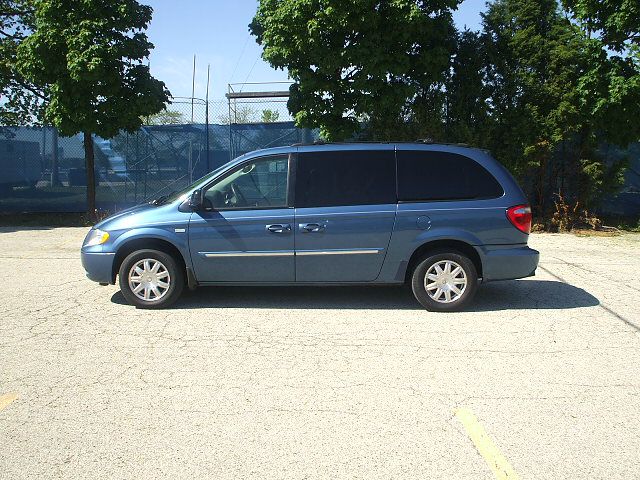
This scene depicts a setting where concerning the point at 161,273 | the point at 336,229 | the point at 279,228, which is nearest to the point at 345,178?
the point at 336,229

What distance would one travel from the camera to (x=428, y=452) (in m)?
3.37

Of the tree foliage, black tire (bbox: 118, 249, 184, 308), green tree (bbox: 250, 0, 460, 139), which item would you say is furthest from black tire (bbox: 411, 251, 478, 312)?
the tree foliage

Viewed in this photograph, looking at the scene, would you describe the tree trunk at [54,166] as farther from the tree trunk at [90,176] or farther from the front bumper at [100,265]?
the front bumper at [100,265]

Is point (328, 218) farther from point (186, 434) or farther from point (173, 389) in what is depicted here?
point (186, 434)

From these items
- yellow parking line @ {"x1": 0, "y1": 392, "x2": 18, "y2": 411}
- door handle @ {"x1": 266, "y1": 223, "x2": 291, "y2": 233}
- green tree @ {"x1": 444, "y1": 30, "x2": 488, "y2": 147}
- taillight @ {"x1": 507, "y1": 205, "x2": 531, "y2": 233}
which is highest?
green tree @ {"x1": 444, "y1": 30, "x2": 488, "y2": 147}

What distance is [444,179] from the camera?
6449mm

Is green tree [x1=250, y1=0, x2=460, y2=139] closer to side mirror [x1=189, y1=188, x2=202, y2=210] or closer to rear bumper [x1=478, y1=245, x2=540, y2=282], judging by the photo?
side mirror [x1=189, y1=188, x2=202, y2=210]

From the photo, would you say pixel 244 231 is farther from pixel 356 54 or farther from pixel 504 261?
pixel 356 54

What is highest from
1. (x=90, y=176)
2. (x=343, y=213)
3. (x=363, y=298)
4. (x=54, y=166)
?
(x=54, y=166)

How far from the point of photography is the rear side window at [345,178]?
6398 millimetres

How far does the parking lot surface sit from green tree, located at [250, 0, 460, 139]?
6175 millimetres

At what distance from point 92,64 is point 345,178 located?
805 centimetres

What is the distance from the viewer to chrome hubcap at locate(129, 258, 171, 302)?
6.44m

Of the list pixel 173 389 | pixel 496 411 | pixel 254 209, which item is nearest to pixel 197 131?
pixel 254 209
